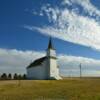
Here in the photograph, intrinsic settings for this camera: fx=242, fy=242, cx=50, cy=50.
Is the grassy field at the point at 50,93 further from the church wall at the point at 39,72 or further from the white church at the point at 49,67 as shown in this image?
the church wall at the point at 39,72

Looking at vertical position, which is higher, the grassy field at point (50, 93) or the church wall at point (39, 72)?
the church wall at point (39, 72)

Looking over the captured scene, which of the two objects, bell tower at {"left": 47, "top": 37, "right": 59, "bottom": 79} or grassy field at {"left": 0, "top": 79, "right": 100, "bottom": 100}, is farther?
bell tower at {"left": 47, "top": 37, "right": 59, "bottom": 79}

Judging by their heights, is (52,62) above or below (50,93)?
above

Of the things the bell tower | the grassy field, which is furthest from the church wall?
the grassy field

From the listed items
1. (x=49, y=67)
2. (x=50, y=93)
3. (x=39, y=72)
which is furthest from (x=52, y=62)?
(x=50, y=93)

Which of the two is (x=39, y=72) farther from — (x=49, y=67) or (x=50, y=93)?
(x=50, y=93)

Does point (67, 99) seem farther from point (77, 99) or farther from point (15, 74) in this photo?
point (15, 74)

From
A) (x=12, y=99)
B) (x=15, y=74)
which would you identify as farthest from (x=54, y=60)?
(x=12, y=99)

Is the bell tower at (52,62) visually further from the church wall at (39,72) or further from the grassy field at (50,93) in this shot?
the grassy field at (50,93)

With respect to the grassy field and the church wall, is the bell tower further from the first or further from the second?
the grassy field

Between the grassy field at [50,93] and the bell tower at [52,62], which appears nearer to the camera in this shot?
the grassy field at [50,93]

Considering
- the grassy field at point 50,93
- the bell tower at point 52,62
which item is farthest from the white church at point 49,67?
the grassy field at point 50,93

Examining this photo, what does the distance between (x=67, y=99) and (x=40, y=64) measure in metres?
64.9

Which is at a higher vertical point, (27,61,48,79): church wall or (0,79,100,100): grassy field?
(27,61,48,79): church wall
